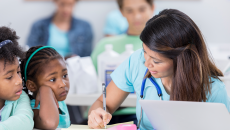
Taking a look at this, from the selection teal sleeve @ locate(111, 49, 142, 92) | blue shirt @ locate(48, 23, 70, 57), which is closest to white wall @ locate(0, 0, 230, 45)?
blue shirt @ locate(48, 23, 70, 57)

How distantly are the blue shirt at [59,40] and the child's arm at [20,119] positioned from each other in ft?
7.33

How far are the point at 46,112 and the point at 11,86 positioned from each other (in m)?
0.17

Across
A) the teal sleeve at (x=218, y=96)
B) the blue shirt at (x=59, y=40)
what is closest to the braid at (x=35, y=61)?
the teal sleeve at (x=218, y=96)

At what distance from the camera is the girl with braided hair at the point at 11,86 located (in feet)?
2.77

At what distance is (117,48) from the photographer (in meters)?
2.14

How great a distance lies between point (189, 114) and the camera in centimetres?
67

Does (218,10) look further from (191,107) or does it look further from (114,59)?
(191,107)

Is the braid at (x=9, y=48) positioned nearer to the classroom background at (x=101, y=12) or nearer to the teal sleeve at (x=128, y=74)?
the teal sleeve at (x=128, y=74)

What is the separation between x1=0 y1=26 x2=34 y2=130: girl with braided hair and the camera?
0.84 metres

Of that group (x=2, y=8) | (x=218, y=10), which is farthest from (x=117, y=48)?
(x=2, y=8)

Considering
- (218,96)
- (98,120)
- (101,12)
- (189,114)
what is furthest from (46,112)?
(101,12)

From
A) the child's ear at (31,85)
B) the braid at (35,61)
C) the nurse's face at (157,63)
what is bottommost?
the child's ear at (31,85)

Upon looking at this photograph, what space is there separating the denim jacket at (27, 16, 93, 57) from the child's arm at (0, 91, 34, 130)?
226 centimetres

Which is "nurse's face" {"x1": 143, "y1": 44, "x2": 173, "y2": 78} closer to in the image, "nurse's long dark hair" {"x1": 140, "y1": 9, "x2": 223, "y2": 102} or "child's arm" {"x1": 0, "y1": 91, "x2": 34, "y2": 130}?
"nurse's long dark hair" {"x1": 140, "y1": 9, "x2": 223, "y2": 102}
